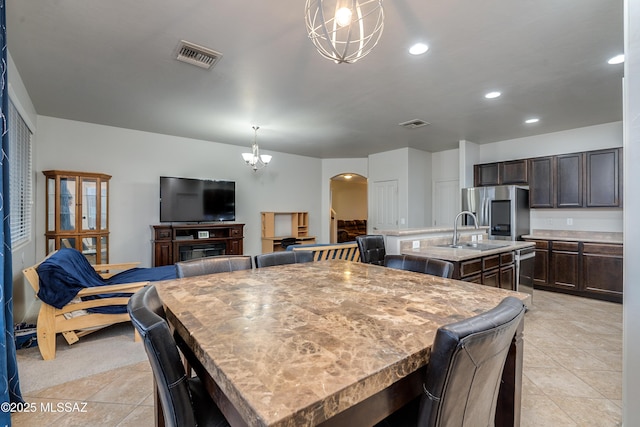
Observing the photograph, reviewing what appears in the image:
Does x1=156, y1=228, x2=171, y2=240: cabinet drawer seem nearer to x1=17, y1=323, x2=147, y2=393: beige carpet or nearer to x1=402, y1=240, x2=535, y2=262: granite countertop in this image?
x1=17, y1=323, x2=147, y2=393: beige carpet

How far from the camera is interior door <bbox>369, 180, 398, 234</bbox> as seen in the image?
6566 millimetres

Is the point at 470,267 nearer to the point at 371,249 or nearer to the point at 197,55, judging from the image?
the point at 371,249

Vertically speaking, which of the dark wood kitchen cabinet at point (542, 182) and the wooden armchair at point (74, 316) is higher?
the dark wood kitchen cabinet at point (542, 182)

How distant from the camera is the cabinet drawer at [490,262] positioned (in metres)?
3.03

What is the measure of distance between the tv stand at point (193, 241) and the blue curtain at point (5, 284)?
314cm

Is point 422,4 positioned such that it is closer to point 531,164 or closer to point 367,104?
point 367,104

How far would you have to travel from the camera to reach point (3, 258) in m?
1.70

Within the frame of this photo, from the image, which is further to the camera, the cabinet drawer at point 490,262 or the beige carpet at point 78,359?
the cabinet drawer at point 490,262

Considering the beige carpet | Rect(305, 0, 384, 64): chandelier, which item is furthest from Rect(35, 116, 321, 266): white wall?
Rect(305, 0, 384, 64): chandelier

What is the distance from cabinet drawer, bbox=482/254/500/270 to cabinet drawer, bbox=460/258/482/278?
0.09 meters

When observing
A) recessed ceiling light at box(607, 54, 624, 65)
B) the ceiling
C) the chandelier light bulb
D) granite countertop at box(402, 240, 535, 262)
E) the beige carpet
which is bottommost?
the beige carpet

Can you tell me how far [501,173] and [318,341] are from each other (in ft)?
19.1

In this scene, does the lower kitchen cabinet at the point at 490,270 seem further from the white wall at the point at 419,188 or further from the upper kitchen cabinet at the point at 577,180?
the white wall at the point at 419,188

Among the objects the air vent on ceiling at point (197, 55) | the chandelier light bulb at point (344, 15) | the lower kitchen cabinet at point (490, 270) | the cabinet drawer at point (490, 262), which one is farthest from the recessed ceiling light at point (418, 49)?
the cabinet drawer at point (490, 262)
